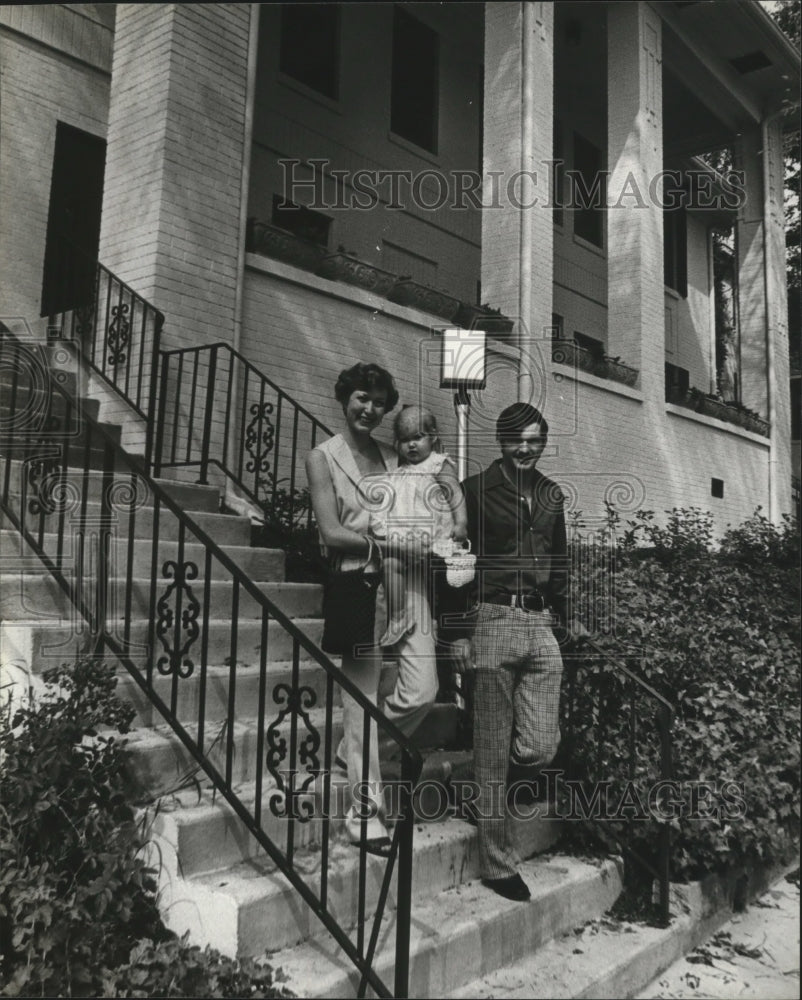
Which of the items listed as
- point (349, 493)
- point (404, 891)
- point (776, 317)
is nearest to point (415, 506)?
point (349, 493)

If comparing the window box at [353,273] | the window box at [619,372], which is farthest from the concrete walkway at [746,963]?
the window box at [619,372]

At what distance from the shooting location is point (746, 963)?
3752 mm

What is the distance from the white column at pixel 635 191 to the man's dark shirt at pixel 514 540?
756cm

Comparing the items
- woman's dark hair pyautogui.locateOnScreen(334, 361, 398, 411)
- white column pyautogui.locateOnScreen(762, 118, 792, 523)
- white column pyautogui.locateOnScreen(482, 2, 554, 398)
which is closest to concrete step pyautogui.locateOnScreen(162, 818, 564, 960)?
woman's dark hair pyautogui.locateOnScreen(334, 361, 398, 411)

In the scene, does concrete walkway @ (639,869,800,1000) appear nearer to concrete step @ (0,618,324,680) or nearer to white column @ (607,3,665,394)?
concrete step @ (0,618,324,680)

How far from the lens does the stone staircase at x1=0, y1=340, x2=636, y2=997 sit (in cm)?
286

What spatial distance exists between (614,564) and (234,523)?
243 centimetres

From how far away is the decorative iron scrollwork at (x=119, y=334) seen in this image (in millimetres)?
6035

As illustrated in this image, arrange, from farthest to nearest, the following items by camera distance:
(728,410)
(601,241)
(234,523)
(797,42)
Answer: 1. (601,241)
2. (797,42)
3. (728,410)
4. (234,523)

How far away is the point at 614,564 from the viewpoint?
5586 mm

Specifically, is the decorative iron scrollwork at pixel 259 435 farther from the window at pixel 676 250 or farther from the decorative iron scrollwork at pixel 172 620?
the window at pixel 676 250

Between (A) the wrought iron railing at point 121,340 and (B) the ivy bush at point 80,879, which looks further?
(A) the wrought iron railing at point 121,340

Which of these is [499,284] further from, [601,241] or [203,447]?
[601,241]

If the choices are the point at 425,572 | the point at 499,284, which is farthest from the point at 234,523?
the point at 499,284
